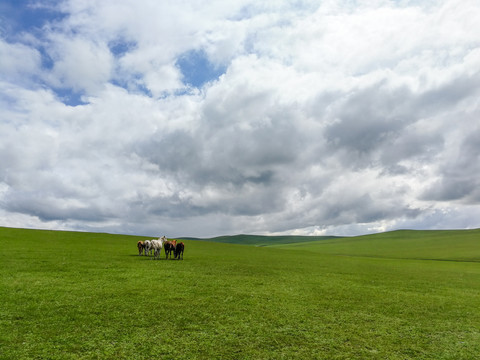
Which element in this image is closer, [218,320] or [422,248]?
[218,320]

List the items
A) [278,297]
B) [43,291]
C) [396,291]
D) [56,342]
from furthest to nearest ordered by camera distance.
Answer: [396,291] → [278,297] → [43,291] → [56,342]

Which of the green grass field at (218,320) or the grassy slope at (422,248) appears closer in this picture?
the green grass field at (218,320)

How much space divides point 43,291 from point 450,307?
1765 centimetres

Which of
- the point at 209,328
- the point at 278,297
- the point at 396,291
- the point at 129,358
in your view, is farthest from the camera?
the point at 396,291

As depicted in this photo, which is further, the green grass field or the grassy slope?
Answer: the grassy slope

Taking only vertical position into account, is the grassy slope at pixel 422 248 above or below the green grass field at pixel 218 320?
below

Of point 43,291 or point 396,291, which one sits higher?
point 43,291

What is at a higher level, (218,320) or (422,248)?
(218,320)

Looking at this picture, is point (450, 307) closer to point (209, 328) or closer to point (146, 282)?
point (209, 328)

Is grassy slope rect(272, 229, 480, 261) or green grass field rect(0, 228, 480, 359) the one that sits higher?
green grass field rect(0, 228, 480, 359)

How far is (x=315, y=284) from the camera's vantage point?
17.4 m

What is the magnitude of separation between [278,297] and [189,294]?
396cm

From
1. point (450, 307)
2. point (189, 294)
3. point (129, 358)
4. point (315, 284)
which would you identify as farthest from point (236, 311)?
Answer: point (450, 307)

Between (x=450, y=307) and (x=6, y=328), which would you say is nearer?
(x=6, y=328)
